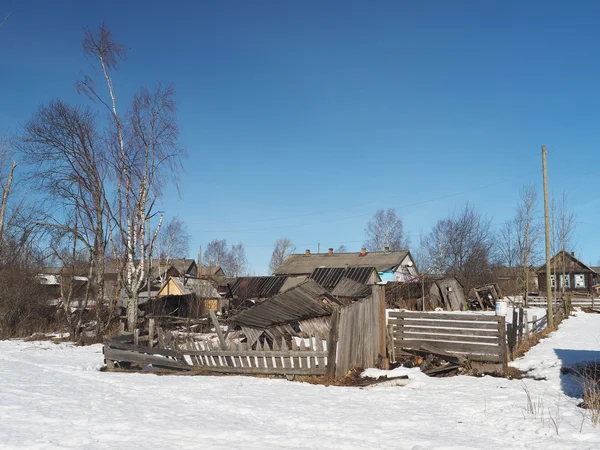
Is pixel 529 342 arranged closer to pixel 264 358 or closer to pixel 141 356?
pixel 264 358

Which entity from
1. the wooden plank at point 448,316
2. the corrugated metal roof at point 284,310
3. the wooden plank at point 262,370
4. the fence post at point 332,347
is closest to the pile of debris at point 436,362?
the wooden plank at point 448,316

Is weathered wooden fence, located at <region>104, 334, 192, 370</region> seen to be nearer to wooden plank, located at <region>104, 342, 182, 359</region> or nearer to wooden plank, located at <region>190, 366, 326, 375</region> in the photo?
wooden plank, located at <region>104, 342, 182, 359</region>

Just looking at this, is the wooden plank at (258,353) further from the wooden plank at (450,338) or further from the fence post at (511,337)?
the fence post at (511,337)

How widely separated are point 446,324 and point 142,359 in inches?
318

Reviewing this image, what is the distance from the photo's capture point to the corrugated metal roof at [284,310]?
14930 mm

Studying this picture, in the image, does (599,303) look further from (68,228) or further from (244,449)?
(244,449)

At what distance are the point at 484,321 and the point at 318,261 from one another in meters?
44.1

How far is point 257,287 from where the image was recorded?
31.6m

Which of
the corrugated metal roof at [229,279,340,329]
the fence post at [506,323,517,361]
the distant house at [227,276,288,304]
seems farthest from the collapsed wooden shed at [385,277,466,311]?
the fence post at [506,323,517,361]

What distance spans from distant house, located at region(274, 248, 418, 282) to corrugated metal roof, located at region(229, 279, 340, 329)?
1418 inches

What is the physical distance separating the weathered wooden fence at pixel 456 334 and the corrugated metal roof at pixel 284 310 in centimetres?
327

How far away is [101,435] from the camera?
19.4 ft

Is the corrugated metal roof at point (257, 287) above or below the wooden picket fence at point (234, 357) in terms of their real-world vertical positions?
above

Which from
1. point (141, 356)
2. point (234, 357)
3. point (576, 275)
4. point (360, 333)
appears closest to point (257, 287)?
point (141, 356)
